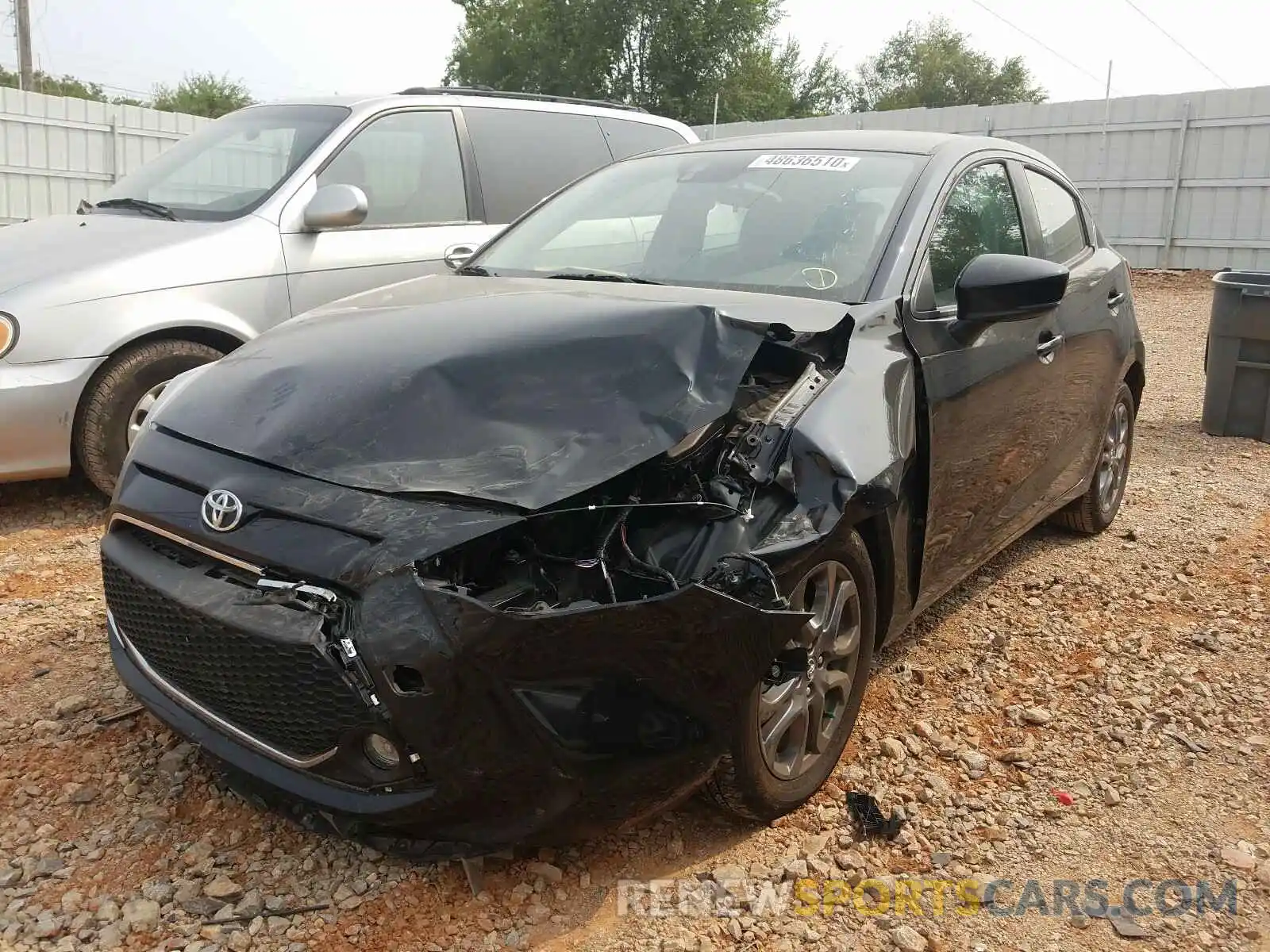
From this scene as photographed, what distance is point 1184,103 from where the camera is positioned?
16094 mm

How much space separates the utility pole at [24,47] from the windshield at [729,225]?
22.0 metres

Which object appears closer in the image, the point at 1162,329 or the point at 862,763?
the point at 862,763

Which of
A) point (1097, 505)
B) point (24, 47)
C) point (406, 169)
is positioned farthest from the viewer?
point (24, 47)

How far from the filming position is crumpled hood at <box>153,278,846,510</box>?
2.25m

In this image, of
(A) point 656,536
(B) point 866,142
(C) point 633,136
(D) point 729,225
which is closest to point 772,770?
(A) point 656,536

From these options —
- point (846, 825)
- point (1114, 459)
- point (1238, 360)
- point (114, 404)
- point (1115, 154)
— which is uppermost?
point (1115, 154)

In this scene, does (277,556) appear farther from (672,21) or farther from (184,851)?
(672,21)

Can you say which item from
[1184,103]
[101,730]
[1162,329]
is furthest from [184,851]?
[1184,103]

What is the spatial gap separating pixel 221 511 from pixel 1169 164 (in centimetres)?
1732

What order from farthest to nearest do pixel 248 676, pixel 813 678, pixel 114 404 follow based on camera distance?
pixel 114 404 < pixel 813 678 < pixel 248 676

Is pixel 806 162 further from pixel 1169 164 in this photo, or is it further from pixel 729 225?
pixel 1169 164

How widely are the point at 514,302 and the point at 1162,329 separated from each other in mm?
11315

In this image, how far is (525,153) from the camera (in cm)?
631

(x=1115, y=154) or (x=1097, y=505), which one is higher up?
(x=1115, y=154)
